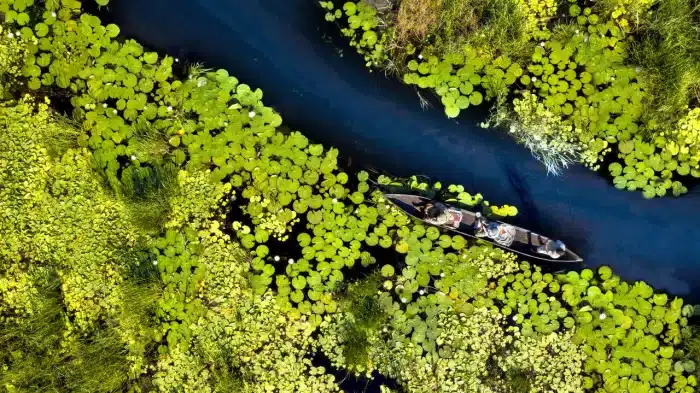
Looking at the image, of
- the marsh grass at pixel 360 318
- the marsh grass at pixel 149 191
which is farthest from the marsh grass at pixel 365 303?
the marsh grass at pixel 149 191

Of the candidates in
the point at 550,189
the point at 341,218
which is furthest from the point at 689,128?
the point at 341,218

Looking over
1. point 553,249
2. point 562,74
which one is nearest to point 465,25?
point 562,74

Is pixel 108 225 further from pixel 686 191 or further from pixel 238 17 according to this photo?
pixel 686 191

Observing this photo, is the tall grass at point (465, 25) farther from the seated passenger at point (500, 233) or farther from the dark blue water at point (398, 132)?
the seated passenger at point (500, 233)

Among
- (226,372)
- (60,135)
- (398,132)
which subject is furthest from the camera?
(398,132)

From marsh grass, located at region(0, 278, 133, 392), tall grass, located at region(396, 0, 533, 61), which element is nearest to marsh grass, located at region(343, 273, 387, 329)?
marsh grass, located at region(0, 278, 133, 392)

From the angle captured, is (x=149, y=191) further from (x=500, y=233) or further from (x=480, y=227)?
(x=500, y=233)

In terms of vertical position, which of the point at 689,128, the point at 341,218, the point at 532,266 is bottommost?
the point at 341,218

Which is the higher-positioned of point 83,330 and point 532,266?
point 532,266
